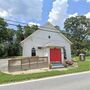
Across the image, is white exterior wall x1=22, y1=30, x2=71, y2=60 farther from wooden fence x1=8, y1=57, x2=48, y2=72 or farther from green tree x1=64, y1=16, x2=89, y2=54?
green tree x1=64, y1=16, x2=89, y2=54

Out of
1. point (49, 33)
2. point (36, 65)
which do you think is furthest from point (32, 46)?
point (36, 65)

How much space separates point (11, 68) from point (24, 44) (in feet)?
40.1

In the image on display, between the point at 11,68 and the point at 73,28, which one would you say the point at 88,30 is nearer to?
the point at 73,28

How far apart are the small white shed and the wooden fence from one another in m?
5.89

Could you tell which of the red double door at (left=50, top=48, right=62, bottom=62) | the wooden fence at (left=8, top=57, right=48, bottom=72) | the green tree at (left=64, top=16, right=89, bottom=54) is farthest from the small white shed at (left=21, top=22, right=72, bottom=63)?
the green tree at (left=64, top=16, right=89, bottom=54)

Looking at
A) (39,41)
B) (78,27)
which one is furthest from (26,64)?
(78,27)

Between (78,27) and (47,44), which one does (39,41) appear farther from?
(78,27)

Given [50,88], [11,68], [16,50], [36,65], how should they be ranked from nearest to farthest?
[50,88] → [11,68] → [36,65] → [16,50]

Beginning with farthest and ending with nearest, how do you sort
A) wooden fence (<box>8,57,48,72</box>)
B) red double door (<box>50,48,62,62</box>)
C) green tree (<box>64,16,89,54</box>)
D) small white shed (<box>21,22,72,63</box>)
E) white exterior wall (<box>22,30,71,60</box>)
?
green tree (<box>64,16,89,54</box>) → white exterior wall (<box>22,30,71,60</box>) → small white shed (<box>21,22,72,63</box>) → red double door (<box>50,48,62,62</box>) → wooden fence (<box>8,57,48,72</box>)

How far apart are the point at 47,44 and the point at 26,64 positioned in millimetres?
9765

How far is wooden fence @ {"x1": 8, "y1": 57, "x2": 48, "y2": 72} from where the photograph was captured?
23516 mm

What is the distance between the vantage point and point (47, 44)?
34.2 m

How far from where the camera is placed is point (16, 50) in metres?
63.6

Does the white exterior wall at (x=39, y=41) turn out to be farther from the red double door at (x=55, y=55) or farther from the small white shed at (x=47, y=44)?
the red double door at (x=55, y=55)
